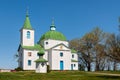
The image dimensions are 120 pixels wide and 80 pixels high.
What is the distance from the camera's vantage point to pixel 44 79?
27047 millimetres

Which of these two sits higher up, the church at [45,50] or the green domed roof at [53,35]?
the green domed roof at [53,35]

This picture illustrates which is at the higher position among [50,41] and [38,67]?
[50,41]

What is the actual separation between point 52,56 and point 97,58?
1239 cm

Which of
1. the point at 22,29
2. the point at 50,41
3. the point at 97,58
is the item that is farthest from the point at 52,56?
the point at 97,58

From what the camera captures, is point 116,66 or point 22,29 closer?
point 22,29

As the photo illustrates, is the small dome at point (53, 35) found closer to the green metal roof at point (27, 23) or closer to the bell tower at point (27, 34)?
the bell tower at point (27, 34)

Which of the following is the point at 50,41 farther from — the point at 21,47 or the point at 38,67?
the point at 38,67

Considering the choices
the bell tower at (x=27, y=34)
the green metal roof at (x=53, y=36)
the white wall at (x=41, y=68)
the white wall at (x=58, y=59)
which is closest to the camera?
the white wall at (x=41, y=68)

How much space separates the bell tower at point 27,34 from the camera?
56969 mm

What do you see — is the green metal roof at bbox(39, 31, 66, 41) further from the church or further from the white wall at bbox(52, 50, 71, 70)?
the white wall at bbox(52, 50, 71, 70)

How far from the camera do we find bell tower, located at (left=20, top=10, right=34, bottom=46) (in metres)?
57.0

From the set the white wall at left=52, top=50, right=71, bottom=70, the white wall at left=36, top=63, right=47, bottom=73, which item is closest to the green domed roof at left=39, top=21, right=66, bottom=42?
the white wall at left=52, top=50, right=71, bottom=70

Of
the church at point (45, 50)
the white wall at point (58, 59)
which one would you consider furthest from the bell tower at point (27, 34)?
the white wall at point (58, 59)

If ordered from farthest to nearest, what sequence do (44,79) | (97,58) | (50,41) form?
(97,58) → (50,41) → (44,79)
